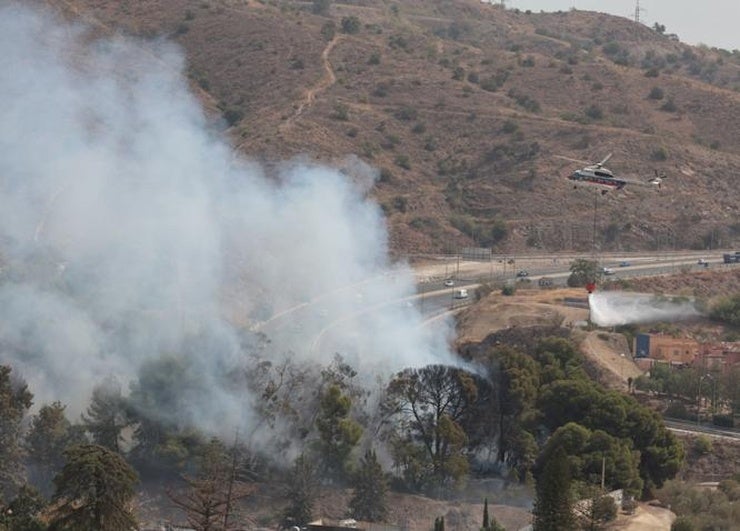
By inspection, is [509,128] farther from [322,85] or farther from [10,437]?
[10,437]

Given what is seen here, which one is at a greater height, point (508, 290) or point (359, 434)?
point (508, 290)

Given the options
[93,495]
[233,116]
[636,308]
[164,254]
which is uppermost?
[233,116]

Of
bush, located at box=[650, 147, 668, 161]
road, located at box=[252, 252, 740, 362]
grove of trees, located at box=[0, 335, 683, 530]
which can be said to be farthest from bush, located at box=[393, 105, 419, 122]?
grove of trees, located at box=[0, 335, 683, 530]

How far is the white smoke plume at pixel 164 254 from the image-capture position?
71.6 meters

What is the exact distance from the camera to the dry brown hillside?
12475 centimetres

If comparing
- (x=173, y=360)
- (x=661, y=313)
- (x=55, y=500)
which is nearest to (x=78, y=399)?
(x=173, y=360)

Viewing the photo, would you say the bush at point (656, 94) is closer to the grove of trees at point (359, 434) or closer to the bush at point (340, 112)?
the bush at point (340, 112)

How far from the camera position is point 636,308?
98.8m

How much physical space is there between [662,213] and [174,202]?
2033 inches

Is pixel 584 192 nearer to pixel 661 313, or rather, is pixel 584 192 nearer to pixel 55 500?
pixel 661 313

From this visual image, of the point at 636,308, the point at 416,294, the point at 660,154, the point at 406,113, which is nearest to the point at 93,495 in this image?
the point at 416,294

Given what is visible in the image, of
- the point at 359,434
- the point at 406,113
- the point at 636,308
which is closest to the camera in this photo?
the point at 359,434

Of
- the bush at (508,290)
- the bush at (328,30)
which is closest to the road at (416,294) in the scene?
the bush at (508,290)

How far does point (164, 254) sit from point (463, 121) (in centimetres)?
6593
